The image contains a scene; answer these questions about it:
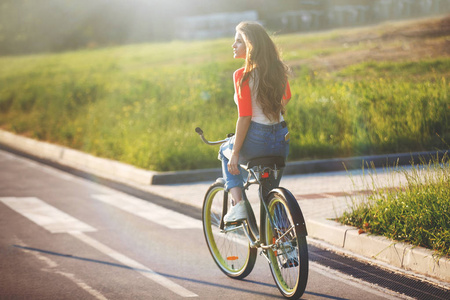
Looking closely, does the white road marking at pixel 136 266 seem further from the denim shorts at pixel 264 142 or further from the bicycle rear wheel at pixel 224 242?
the denim shorts at pixel 264 142

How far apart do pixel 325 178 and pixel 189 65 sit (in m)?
14.4

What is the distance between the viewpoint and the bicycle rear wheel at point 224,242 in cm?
597

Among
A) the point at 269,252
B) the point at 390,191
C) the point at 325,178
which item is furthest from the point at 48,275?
the point at 325,178

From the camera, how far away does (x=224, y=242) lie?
6355mm

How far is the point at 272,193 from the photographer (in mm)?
5258

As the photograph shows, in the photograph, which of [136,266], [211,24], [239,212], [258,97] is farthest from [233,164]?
[211,24]

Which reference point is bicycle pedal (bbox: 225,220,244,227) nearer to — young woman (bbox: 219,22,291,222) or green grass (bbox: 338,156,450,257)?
young woman (bbox: 219,22,291,222)

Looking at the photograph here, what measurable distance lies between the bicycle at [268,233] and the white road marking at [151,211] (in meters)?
2.17

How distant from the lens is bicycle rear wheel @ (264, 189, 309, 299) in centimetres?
494

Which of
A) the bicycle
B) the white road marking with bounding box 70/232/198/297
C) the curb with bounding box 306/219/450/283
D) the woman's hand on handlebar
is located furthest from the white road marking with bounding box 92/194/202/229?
the woman's hand on handlebar

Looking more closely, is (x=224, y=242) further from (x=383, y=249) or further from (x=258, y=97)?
(x=258, y=97)

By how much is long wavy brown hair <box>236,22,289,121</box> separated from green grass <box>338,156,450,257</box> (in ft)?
6.14

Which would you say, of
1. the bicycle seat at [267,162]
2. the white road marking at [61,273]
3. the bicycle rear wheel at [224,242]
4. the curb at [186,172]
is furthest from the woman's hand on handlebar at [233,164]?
the curb at [186,172]

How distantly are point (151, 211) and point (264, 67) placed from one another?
4577mm
